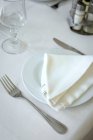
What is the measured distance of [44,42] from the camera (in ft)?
2.60

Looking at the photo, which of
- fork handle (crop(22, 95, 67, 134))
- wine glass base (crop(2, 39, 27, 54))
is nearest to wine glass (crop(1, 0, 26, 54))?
wine glass base (crop(2, 39, 27, 54))

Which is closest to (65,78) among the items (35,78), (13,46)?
(35,78)

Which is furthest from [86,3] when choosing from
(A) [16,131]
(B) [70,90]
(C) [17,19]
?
(A) [16,131]

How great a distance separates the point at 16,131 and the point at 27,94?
101 mm

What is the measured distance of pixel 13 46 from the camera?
2.54ft

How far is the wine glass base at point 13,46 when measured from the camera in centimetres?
76

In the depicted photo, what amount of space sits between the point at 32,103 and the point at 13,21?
0.92 ft

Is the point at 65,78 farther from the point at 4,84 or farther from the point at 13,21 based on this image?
the point at 13,21

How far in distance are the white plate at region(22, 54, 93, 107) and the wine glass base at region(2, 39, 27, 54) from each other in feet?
0.22

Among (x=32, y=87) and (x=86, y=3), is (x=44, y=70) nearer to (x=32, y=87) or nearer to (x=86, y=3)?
(x=32, y=87)

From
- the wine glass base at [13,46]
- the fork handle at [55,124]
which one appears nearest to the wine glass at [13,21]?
the wine glass base at [13,46]

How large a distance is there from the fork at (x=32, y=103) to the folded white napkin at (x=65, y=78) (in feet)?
0.09

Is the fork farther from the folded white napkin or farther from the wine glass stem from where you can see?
the wine glass stem

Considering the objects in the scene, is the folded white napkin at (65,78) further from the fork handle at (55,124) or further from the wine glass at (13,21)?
the wine glass at (13,21)
